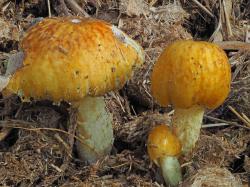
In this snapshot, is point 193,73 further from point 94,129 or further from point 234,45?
point 234,45

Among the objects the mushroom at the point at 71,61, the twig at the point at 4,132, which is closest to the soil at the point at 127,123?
the twig at the point at 4,132

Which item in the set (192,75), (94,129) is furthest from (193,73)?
(94,129)

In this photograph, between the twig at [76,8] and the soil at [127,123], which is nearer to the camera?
the soil at [127,123]

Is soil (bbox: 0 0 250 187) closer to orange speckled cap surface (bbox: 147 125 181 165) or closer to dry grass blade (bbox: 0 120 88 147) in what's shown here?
dry grass blade (bbox: 0 120 88 147)

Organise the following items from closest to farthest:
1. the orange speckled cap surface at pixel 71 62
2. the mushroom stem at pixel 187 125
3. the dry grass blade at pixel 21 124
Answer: the orange speckled cap surface at pixel 71 62 < the mushroom stem at pixel 187 125 < the dry grass blade at pixel 21 124

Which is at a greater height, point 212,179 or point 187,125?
point 187,125

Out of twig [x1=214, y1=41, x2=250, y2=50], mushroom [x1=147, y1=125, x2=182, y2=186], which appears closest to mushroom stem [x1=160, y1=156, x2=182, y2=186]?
mushroom [x1=147, y1=125, x2=182, y2=186]

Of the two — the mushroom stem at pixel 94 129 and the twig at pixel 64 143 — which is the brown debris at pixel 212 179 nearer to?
the mushroom stem at pixel 94 129
